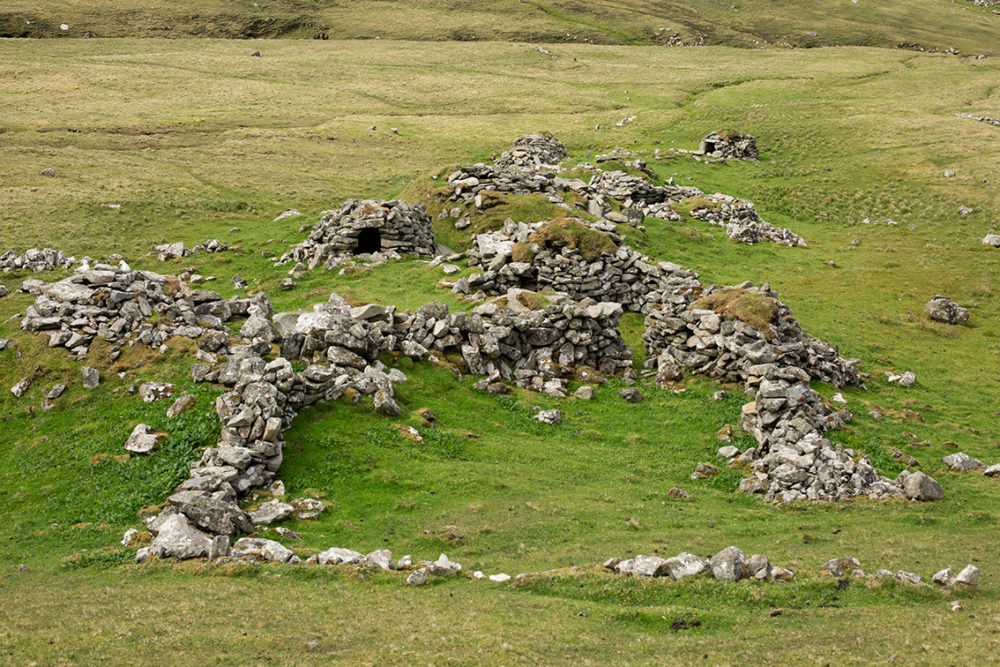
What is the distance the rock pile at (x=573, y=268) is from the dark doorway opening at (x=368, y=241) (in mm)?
8553

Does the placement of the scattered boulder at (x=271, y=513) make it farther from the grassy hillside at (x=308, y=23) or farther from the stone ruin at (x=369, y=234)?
the grassy hillside at (x=308, y=23)

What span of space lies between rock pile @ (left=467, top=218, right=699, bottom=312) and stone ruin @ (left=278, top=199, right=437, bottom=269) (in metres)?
6.18

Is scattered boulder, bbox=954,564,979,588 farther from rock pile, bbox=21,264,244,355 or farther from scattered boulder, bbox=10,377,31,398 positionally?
scattered boulder, bbox=10,377,31,398

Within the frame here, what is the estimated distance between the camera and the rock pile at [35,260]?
54.7 meters

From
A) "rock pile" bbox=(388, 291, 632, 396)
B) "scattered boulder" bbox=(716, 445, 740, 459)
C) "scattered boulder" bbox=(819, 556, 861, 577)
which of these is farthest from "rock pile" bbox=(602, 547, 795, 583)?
"rock pile" bbox=(388, 291, 632, 396)

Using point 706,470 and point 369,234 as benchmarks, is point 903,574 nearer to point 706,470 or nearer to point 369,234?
point 706,470

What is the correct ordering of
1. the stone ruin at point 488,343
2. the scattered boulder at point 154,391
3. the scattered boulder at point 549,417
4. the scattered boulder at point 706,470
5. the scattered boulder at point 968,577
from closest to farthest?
the scattered boulder at point 968,577, the stone ruin at point 488,343, the scattered boulder at point 154,391, the scattered boulder at point 706,470, the scattered boulder at point 549,417

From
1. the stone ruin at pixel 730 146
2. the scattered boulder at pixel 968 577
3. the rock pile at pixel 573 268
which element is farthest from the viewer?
the stone ruin at pixel 730 146

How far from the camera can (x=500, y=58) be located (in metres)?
158

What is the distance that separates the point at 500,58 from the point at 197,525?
149 m

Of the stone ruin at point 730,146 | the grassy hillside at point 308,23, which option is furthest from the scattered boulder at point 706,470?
the grassy hillside at point 308,23

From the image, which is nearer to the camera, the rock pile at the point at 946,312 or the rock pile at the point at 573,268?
the rock pile at the point at 573,268

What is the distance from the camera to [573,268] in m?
48.1

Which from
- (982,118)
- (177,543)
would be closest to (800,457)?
(177,543)
